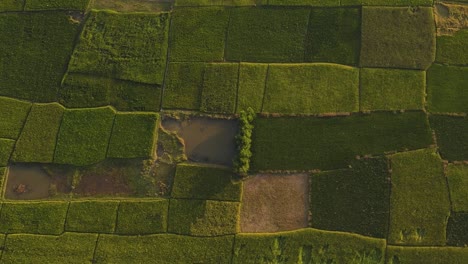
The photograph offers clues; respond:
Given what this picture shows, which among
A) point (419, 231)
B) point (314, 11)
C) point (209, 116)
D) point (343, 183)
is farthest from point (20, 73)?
point (419, 231)

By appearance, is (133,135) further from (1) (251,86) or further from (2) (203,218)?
(1) (251,86)

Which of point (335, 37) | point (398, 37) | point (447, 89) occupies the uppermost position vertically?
point (398, 37)

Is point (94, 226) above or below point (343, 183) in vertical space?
below

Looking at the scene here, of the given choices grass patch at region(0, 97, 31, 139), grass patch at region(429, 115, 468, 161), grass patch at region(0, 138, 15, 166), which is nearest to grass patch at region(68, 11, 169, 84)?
grass patch at region(0, 97, 31, 139)

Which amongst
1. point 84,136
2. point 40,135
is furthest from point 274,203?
point 40,135

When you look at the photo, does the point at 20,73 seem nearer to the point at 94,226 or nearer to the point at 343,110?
the point at 94,226

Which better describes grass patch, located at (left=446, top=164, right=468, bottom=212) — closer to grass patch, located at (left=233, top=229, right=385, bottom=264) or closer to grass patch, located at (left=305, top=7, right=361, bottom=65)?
grass patch, located at (left=233, top=229, right=385, bottom=264)
